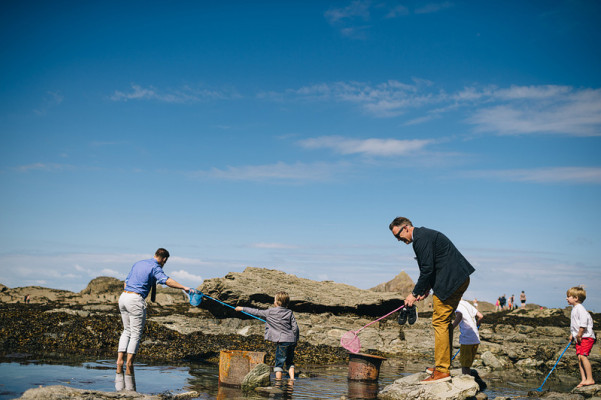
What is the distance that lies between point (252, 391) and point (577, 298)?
23.8 ft

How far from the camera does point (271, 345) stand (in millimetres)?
14734

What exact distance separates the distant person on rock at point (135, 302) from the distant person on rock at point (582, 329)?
27.5 ft

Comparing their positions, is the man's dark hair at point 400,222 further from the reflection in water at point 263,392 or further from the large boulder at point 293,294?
the large boulder at point 293,294

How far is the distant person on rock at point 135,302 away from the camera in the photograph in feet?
30.0

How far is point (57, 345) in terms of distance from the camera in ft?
41.9

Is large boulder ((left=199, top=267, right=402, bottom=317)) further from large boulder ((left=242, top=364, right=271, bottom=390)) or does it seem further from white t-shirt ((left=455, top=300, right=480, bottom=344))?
white t-shirt ((left=455, top=300, right=480, bottom=344))

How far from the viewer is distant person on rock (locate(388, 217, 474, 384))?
25.8 feet

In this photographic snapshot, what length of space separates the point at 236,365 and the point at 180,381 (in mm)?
1306

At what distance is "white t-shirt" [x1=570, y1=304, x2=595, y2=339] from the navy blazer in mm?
3783

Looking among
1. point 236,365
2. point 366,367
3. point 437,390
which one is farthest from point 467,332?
point 236,365

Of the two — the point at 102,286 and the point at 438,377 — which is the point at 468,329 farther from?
the point at 102,286

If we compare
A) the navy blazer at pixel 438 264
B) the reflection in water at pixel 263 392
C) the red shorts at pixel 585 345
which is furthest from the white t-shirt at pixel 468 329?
the reflection in water at pixel 263 392

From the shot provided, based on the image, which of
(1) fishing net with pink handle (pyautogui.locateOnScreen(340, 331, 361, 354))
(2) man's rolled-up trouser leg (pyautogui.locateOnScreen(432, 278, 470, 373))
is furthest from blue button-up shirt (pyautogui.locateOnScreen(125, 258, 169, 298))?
(2) man's rolled-up trouser leg (pyautogui.locateOnScreen(432, 278, 470, 373))

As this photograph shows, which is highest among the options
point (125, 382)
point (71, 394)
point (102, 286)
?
point (102, 286)
